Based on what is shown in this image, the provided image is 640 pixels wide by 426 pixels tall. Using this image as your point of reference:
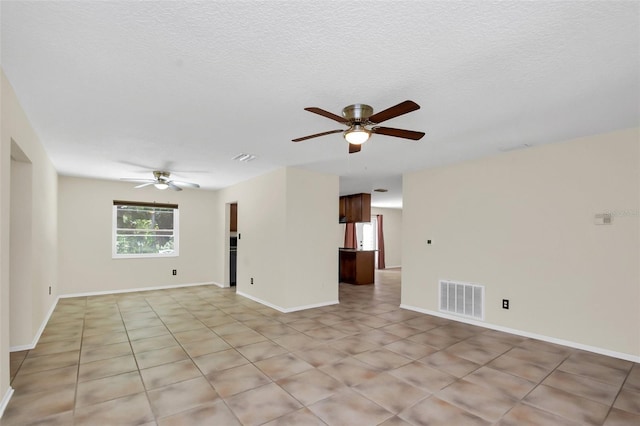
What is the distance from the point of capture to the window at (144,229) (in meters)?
6.75

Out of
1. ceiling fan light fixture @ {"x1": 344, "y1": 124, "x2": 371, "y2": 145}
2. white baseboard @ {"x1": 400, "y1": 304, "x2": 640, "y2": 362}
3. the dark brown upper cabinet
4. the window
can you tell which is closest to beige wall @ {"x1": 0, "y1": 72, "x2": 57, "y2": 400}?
the window

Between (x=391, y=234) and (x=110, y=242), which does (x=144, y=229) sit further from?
(x=391, y=234)

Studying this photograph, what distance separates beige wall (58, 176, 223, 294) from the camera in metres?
6.18

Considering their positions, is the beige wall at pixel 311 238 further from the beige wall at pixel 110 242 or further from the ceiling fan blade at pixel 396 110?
the beige wall at pixel 110 242

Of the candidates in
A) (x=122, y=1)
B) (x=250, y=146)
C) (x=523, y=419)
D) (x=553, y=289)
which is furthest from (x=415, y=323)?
(x=122, y=1)

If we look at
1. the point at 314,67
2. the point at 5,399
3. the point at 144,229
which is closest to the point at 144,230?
the point at 144,229

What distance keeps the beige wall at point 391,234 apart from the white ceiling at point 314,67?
7.97 metres

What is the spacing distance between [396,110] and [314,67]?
622 millimetres

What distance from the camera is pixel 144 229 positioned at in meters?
7.05

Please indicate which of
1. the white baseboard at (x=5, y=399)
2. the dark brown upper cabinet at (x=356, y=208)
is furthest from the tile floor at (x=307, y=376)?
the dark brown upper cabinet at (x=356, y=208)

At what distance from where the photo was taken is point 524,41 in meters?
1.79

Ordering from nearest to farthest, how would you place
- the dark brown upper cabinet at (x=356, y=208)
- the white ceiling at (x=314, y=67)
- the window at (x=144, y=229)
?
the white ceiling at (x=314, y=67)
the window at (x=144, y=229)
the dark brown upper cabinet at (x=356, y=208)

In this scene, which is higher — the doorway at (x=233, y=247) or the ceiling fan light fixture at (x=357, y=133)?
the ceiling fan light fixture at (x=357, y=133)

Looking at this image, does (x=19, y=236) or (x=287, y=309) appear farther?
(x=287, y=309)
